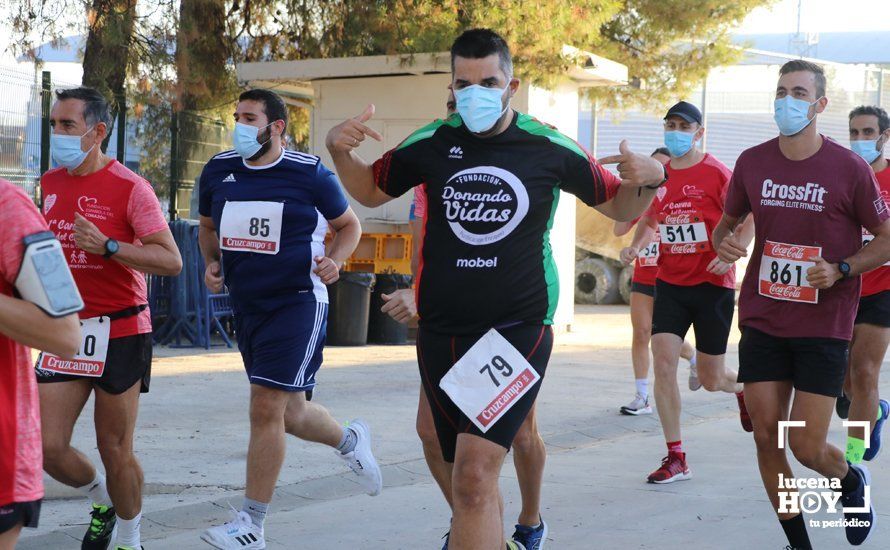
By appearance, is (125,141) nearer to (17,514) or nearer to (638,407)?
(638,407)

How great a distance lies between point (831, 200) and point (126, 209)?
3210mm

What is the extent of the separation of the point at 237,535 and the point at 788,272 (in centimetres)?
283

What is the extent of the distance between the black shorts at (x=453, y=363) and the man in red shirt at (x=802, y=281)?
1474 millimetres

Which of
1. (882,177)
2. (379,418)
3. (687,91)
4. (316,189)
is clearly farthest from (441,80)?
(316,189)

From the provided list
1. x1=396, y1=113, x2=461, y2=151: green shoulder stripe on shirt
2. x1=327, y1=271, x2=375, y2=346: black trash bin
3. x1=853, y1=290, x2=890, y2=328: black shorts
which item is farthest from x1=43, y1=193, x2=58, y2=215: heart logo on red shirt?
x1=327, y1=271, x2=375, y2=346: black trash bin

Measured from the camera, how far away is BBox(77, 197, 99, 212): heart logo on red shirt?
5645 mm

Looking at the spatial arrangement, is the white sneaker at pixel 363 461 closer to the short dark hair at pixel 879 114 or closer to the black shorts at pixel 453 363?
the black shorts at pixel 453 363

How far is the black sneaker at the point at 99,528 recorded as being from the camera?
569 cm

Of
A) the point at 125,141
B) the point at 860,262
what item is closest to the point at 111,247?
the point at 860,262

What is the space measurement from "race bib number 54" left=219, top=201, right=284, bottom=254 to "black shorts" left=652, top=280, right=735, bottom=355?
3.03 meters

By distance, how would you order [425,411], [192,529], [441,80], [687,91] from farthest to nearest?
1. [687,91]
2. [441,80]
3. [192,529]
4. [425,411]

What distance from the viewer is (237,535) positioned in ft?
19.1

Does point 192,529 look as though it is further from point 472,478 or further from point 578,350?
point 578,350

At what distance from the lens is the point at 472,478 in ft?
14.6
